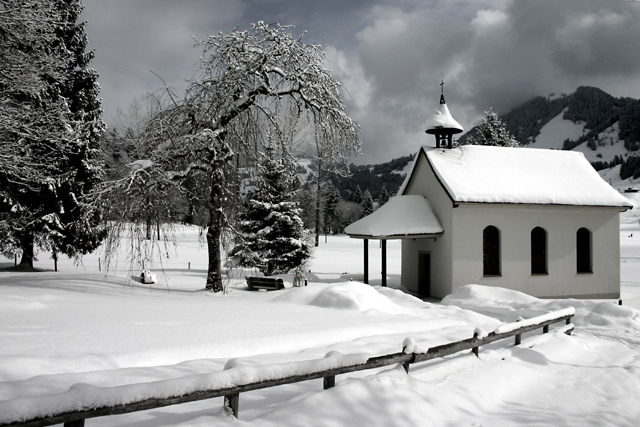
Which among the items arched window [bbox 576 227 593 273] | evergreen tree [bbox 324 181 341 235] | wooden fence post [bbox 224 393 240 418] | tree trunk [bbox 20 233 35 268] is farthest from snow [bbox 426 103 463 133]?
evergreen tree [bbox 324 181 341 235]

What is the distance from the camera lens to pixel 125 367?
17.6 ft

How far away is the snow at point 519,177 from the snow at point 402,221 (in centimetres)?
159

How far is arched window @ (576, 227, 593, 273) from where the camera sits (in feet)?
58.3

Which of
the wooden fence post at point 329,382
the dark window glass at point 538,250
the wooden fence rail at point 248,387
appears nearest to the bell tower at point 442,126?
the dark window glass at point 538,250

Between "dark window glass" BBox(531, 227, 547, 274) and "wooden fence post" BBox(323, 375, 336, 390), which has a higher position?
"dark window glass" BBox(531, 227, 547, 274)

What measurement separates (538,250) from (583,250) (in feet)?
7.97

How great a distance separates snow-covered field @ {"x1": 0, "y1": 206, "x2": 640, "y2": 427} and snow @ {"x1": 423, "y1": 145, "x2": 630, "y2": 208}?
19.0 ft

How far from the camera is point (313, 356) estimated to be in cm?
610

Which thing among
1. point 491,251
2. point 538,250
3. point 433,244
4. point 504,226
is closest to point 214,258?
point 433,244

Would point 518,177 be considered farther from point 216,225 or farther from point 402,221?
point 216,225

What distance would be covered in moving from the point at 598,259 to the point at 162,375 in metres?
19.1

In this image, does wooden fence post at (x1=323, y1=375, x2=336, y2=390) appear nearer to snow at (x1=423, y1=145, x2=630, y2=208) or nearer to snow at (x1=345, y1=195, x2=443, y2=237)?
snow at (x1=345, y1=195, x2=443, y2=237)

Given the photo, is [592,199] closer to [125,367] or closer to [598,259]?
[598,259]

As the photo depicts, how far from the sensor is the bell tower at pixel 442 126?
→ 19.3 meters
